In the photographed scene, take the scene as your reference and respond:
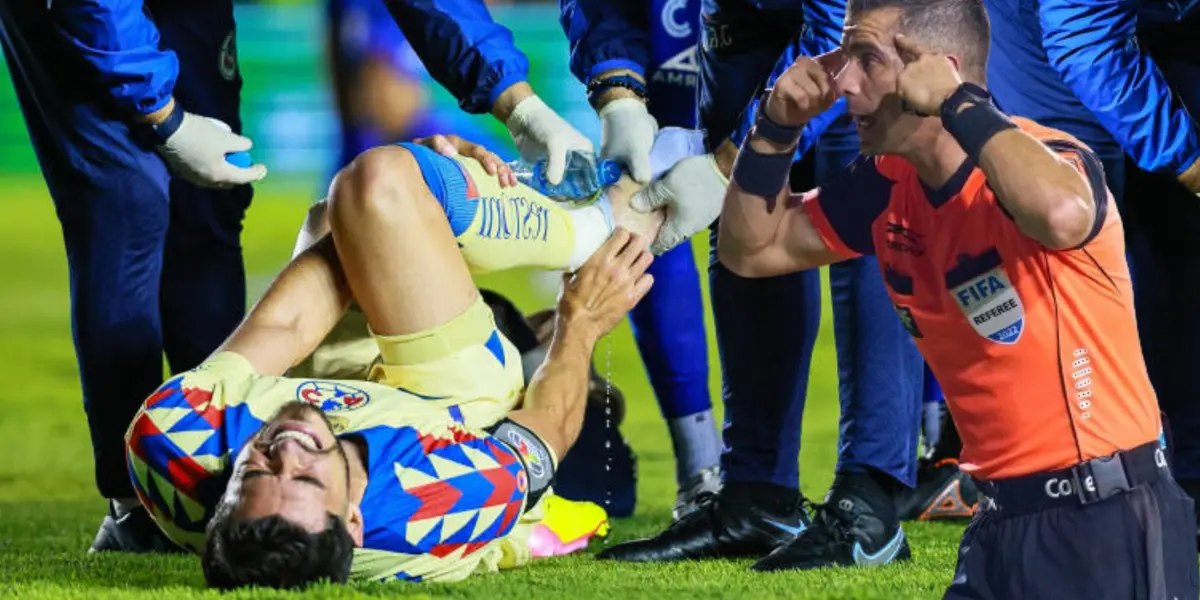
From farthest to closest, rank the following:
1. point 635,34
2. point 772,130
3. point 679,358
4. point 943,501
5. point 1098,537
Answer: point 679,358 < point 943,501 < point 635,34 < point 772,130 < point 1098,537

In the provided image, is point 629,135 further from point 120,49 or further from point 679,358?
point 120,49

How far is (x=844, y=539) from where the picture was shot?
269 cm

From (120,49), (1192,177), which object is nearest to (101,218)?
(120,49)

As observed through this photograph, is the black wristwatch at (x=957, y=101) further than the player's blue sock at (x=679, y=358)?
No

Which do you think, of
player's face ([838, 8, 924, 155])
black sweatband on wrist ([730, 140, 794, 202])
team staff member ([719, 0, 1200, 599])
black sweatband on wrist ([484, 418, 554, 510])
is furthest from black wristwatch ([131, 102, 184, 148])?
player's face ([838, 8, 924, 155])

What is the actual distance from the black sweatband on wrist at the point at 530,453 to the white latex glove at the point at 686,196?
525 millimetres

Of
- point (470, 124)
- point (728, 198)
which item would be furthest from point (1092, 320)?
point (470, 124)

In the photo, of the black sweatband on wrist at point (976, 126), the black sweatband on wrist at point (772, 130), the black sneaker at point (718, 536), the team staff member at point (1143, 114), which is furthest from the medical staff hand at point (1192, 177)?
the black sweatband on wrist at point (976, 126)

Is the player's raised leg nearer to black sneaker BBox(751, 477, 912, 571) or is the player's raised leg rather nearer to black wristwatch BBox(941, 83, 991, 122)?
black sneaker BBox(751, 477, 912, 571)

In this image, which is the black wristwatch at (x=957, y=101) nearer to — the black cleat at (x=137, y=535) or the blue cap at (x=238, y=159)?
the blue cap at (x=238, y=159)

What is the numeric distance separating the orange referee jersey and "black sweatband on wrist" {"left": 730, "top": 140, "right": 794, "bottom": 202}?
0.17m

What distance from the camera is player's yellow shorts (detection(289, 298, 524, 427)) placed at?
2.62 metres

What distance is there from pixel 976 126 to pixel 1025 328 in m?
0.29

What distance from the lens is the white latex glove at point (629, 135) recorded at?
9.84 feet
